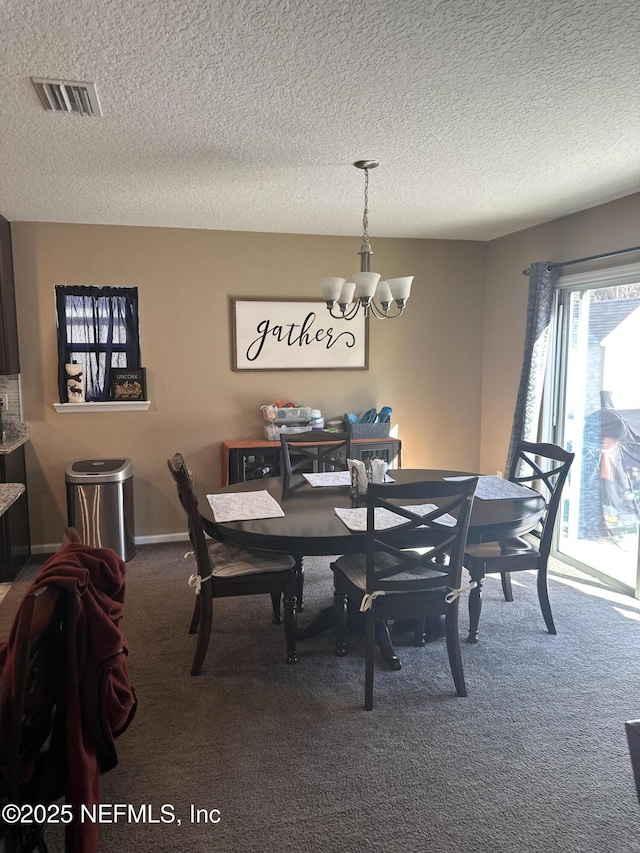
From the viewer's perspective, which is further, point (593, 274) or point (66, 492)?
point (66, 492)

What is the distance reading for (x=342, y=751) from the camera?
2271 millimetres

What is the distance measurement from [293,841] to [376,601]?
3.06 ft

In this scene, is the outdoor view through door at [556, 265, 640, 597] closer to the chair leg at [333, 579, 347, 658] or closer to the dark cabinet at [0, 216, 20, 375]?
the chair leg at [333, 579, 347, 658]

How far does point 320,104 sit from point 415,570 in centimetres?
194

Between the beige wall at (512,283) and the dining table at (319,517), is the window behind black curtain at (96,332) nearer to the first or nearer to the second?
the dining table at (319,517)

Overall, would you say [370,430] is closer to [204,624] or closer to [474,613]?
[474,613]

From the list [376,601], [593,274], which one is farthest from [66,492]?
[593,274]

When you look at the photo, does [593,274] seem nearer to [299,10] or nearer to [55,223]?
[299,10]

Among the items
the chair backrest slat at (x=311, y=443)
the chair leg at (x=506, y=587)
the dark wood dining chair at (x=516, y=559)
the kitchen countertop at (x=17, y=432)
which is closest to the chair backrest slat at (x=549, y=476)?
the dark wood dining chair at (x=516, y=559)

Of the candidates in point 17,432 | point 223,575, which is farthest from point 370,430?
point 17,432

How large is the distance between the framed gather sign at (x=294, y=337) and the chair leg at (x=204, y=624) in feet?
7.73

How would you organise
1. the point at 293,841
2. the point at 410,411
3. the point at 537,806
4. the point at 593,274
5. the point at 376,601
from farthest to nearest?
the point at 410,411 < the point at 593,274 < the point at 376,601 < the point at 537,806 < the point at 293,841

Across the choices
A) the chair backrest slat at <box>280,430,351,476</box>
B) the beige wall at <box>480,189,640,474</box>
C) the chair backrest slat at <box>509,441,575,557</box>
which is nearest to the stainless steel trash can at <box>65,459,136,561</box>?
the chair backrest slat at <box>280,430,351,476</box>

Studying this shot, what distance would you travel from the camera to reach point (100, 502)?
4188 millimetres
